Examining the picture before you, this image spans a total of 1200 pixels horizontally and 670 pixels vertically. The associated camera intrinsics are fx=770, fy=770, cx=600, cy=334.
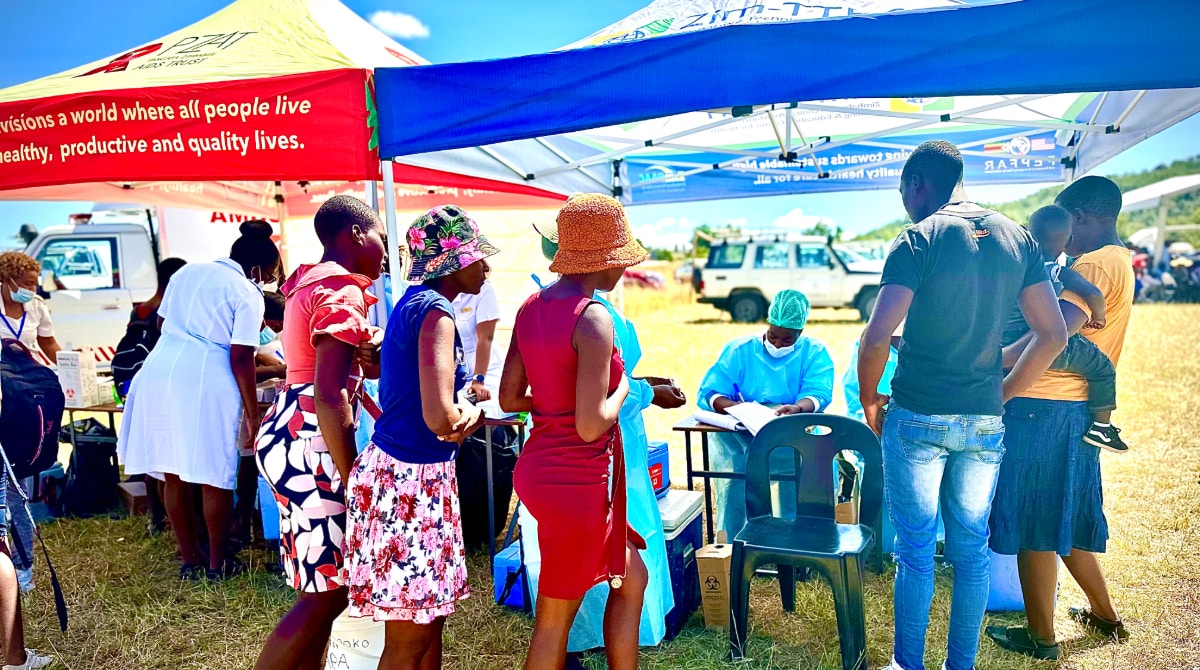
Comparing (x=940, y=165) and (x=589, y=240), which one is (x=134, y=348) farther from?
(x=940, y=165)

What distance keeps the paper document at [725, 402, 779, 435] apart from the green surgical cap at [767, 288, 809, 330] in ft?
1.45

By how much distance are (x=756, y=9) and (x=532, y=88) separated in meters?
1.11

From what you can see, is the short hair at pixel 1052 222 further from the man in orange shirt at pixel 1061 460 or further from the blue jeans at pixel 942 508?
the blue jeans at pixel 942 508

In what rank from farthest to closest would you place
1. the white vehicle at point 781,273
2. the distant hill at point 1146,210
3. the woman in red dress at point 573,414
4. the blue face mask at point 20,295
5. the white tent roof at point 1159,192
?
the distant hill at point 1146,210
the white tent roof at point 1159,192
the white vehicle at point 781,273
the blue face mask at point 20,295
the woman in red dress at point 573,414

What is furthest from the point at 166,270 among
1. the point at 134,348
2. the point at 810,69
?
the point at 810,69

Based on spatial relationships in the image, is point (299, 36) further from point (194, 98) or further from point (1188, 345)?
point (1188, 345)

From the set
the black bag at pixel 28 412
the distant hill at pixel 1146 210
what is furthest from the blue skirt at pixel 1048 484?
the distant hill at pixel 1146 210

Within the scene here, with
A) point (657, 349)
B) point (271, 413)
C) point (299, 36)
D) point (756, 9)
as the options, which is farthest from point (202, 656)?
point (657, 349)

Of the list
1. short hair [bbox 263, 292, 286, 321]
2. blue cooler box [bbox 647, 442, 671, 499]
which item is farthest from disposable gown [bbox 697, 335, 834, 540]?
short hair [bbox 263, 292, 286, 321]

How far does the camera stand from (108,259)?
895cm

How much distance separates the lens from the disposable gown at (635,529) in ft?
8.54

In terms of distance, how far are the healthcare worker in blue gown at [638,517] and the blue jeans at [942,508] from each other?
0.75 meters

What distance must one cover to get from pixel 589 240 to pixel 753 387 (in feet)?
7.00

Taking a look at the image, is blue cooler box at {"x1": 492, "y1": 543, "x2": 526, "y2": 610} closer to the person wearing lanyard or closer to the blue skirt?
the blue skirt
